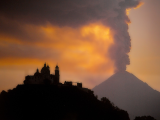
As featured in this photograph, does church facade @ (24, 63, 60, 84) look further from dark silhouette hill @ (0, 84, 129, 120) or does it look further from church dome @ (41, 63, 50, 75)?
dark silhouette hill @ (0, 84, 129, 120)

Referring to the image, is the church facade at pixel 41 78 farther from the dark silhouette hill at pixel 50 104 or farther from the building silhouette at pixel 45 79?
the dark silhouette hill at pixel 50 104

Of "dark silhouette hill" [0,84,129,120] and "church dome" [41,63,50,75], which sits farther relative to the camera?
"church dome" [41,63,50,75]

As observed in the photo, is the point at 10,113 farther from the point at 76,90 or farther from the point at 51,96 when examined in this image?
the point at 76,90

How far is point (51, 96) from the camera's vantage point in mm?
92312

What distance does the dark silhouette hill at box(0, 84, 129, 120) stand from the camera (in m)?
84.0

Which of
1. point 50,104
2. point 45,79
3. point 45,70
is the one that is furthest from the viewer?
point 45,70

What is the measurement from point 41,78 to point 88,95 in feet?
76.8

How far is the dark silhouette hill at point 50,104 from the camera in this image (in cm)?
8400

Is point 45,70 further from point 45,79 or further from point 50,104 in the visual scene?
point 50,104

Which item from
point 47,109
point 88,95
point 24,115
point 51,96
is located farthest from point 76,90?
point 24,115

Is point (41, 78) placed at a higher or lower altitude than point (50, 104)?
higher

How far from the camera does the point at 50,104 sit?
289 ft

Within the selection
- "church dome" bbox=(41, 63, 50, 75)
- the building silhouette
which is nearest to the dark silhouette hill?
the building silhouette

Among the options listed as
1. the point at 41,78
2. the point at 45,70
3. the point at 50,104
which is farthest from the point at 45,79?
the point at 50,104
